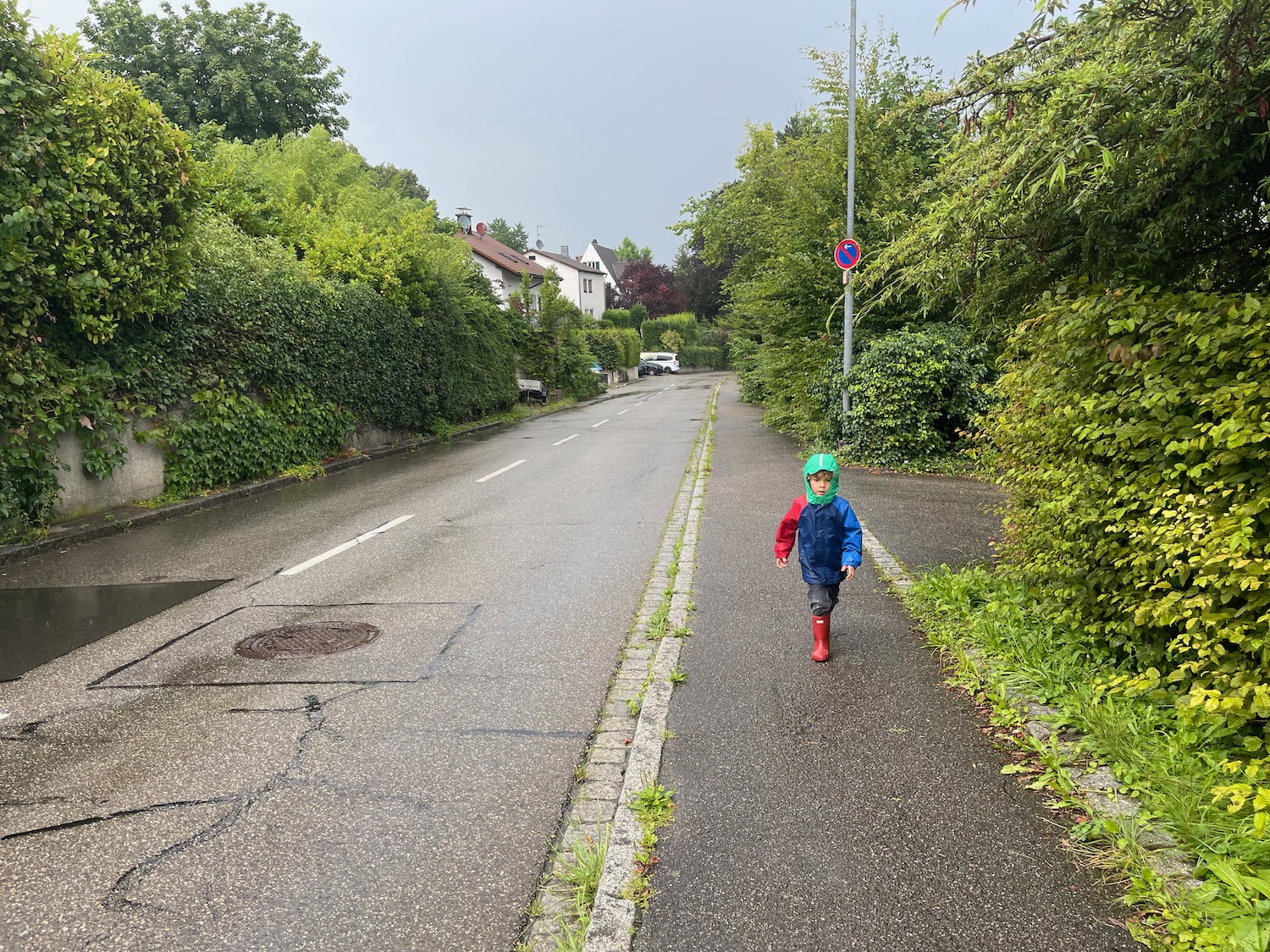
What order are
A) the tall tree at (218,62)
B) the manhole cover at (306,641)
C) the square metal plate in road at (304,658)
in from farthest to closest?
the tall tree at (218,62) → the manhole cover at (306,641) → the square metal plate in road at (304,658)

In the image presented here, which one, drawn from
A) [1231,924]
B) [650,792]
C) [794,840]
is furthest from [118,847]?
[1231,924]

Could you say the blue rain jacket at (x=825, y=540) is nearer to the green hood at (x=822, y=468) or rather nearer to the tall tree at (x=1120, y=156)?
the green hood at (x=822, y=468)

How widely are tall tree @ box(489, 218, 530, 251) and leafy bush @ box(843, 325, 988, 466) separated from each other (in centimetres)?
11533

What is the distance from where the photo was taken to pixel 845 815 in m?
3.16

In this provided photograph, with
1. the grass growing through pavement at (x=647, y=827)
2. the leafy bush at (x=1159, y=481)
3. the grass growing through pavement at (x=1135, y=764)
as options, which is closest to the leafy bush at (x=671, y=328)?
the grass growing through pavement at (x=1135, y=764)

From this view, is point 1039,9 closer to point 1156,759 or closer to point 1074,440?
point 1074,440

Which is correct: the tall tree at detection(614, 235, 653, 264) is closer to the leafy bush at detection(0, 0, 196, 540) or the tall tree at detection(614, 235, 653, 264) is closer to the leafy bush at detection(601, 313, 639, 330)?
the leafy bush at detection(601, 313, 639, 330)

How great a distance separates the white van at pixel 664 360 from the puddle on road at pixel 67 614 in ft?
200

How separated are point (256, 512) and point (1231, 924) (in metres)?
10.7

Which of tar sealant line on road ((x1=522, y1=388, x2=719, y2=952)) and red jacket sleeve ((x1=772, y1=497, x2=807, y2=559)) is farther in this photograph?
red jacket sleeve ((x1=772, y1=497, x2=807, y2=559))

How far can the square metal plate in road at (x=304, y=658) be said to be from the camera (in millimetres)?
4777

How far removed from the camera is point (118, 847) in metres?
3.07

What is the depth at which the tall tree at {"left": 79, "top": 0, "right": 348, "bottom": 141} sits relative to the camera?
100 ft

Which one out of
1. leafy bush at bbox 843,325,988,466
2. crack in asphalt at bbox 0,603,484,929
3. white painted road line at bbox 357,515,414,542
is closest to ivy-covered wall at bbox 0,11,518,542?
white painted road line at bbox 357,515,414,542
